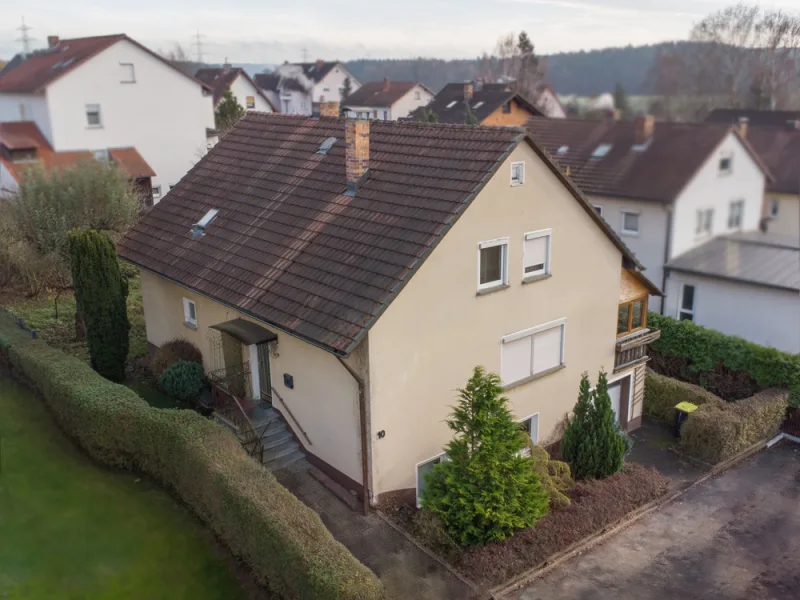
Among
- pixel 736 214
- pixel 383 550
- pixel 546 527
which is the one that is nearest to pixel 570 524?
pixel 546 527

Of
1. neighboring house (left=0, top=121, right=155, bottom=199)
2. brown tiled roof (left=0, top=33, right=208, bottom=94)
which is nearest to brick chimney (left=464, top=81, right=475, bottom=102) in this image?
brown tiled roof (left=0, top=33, right=208, bottom=94)

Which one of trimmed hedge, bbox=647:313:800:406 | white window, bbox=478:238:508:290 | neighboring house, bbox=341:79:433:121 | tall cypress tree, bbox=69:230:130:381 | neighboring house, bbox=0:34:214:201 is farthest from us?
neighboring house, bbox=341:79:433:121

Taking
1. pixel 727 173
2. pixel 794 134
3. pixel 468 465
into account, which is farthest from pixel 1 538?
pixel 794 134

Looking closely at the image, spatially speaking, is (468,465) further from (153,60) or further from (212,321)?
(153,60)

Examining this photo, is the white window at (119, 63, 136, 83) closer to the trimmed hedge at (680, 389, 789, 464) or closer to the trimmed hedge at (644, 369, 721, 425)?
the trimmed hedge at (644, 369, 721, 425)

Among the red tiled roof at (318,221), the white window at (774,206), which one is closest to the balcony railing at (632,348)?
the red tiled roof at (318,221)

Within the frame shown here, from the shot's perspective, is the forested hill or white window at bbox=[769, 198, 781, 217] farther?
the forested hill
